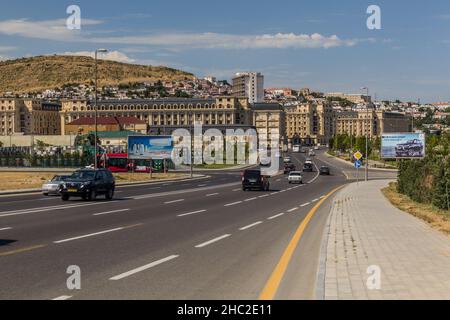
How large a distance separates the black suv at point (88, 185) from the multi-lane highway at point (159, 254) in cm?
666

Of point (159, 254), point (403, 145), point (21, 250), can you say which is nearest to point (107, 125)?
point (403, 145)

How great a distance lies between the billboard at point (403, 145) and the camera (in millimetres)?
67750

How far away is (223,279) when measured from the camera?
1062 centimetres

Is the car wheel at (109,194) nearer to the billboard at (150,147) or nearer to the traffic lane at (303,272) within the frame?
the traffic lane at (303,272)

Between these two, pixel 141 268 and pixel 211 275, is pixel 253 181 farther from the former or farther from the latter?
pixel 211 275

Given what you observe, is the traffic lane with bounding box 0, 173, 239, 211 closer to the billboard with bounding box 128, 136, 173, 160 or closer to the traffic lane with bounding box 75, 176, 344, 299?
the traffic lane with bounding box 75, 176, 344, 299

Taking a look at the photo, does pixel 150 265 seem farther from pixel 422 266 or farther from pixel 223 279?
pixel 422 266

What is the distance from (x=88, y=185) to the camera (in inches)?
1276

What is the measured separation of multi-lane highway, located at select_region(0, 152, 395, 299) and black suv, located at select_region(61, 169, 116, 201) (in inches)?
262

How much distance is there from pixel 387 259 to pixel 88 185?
2252cm

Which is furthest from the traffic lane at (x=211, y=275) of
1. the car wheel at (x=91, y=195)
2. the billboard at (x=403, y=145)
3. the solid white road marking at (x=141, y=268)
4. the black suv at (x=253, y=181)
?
the billboard at (x=403, y=145)

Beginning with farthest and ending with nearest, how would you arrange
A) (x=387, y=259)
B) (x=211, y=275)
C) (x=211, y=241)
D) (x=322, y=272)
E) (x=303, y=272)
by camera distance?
(x=211, y=241)
(x=387, y=259)
(x=303, y=272)
(x=211, y=275)
(x=322, y=272)

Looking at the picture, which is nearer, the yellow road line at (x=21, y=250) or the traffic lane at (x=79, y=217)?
the yellow road line at (x=21, y=250)

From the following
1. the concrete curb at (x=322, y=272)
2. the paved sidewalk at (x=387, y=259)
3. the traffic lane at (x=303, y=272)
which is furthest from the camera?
the traffic lane at (x=303, y=272)
